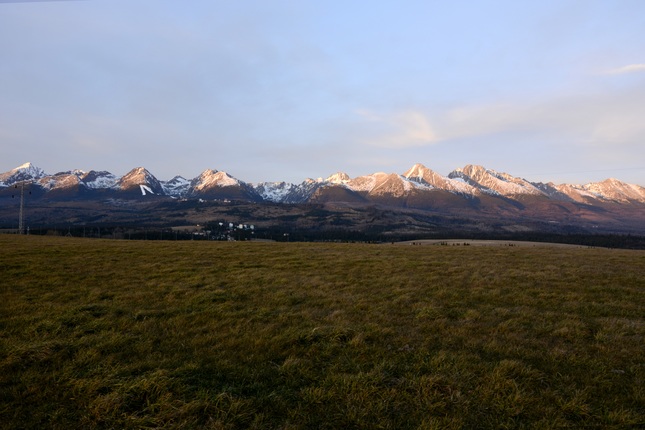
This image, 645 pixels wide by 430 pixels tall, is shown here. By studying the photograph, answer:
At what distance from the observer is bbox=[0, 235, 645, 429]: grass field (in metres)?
5.93

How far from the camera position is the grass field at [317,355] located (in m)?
5.93

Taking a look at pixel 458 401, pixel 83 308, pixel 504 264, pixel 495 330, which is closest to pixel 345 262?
pixel 504 264

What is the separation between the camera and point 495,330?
10.3 m

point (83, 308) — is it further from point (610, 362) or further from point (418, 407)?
point (610, 362)

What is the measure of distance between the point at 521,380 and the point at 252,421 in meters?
5.89

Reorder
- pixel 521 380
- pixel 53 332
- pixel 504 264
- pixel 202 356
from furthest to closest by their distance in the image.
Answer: pixel 504 264
pixel 53 332
pixel 202 356
pixel 521 380

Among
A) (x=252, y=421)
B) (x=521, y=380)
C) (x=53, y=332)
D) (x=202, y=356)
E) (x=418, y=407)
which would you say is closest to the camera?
(x=252, y=421)

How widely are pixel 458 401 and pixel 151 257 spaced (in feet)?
83.3

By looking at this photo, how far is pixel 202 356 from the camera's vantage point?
8.12 metres

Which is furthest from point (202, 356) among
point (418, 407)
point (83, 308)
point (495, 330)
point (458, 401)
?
point (495, 330)

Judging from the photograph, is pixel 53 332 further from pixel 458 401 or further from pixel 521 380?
pixel 521 380

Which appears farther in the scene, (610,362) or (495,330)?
(495,330)

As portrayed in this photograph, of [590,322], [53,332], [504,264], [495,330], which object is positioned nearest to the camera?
[53,332]

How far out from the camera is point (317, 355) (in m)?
8.37
